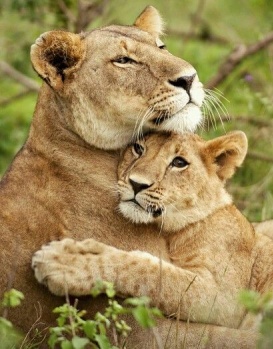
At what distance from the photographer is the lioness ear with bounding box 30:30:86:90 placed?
18.2ft

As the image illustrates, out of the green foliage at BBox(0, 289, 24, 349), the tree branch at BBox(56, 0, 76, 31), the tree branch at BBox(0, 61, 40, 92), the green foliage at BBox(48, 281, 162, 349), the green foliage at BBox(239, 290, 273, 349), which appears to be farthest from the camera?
the tree branch at BBox(0, 61, 40, 92)

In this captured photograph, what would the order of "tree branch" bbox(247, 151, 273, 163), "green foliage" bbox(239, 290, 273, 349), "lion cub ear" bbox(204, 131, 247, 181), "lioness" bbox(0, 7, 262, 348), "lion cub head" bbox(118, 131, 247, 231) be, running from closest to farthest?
"green foliage" bbox(239, 290, 273, 349), "lioness" bbox(0, 7, 262, 348), "lion cub head" bbox(118, 131, 247, 231), "lion cub ear" bbox(204, 131, 247, 181), "tree branch" bbox(247, 151, 273, 163)

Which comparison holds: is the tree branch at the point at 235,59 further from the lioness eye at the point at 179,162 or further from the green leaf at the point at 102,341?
the green leaf at the point at 102,341

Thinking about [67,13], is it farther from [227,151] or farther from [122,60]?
[122,60]

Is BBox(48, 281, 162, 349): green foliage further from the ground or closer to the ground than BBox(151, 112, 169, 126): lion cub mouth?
closer to the ground

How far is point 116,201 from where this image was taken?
5508mm

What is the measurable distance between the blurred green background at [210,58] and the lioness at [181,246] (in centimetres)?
34

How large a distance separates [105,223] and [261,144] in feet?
11.1

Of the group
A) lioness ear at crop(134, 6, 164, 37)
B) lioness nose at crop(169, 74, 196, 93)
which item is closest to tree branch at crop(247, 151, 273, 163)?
lioness ear at crop(134, 6, 164, 37)

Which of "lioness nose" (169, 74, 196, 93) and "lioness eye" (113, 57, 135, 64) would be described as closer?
"lioness nose" (169, 74, 196, 93)

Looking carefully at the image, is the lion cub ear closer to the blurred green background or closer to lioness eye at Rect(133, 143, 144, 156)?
the blurred green background

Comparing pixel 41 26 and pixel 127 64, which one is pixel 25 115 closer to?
pixel 41 26

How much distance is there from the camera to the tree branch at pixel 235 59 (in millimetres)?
9102

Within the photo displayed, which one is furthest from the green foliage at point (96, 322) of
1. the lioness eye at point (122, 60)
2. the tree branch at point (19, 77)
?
the tree branch at point (19, 77)
